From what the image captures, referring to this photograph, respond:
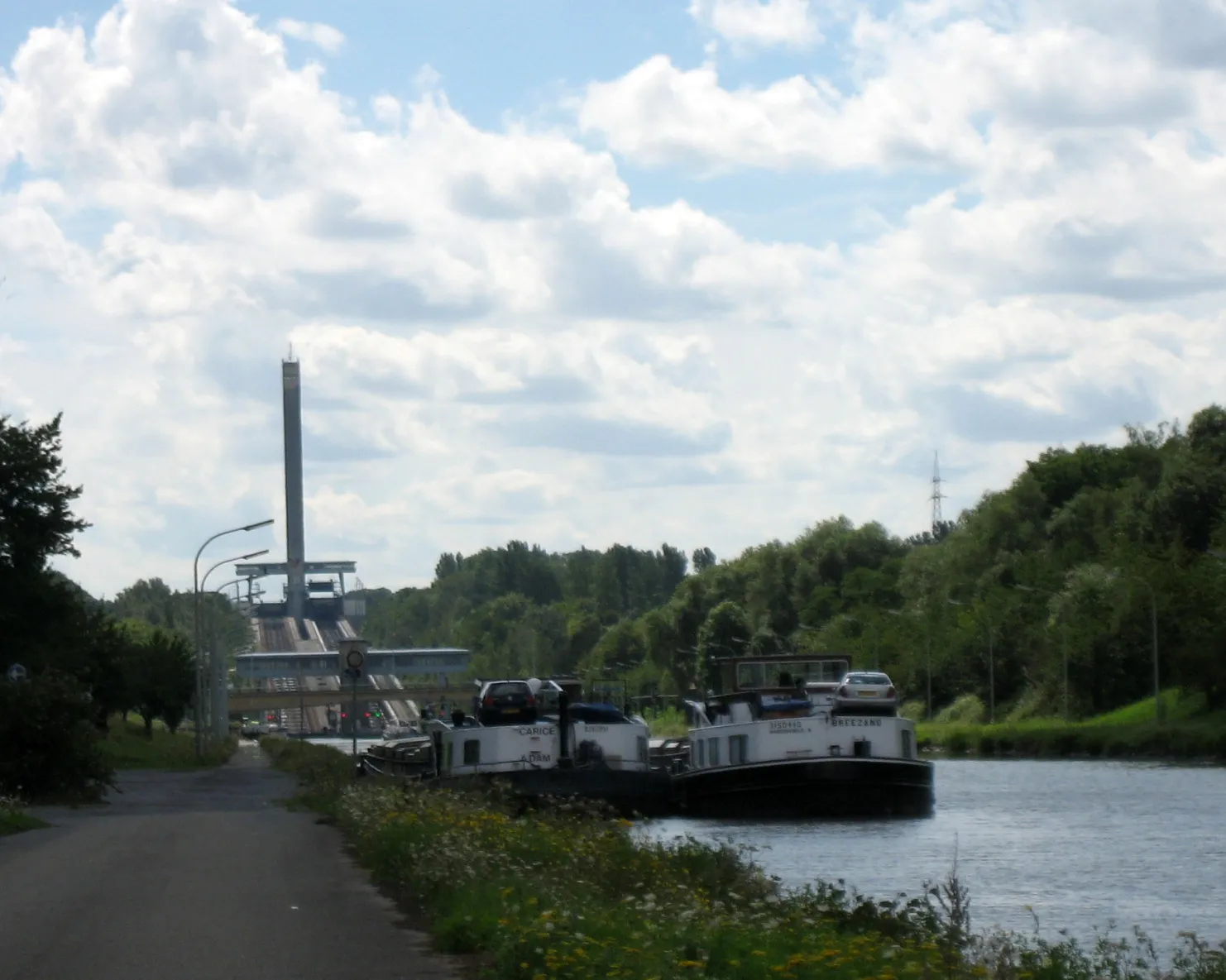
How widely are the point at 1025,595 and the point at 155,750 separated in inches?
2016

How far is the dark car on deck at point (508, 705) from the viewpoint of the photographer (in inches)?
1988

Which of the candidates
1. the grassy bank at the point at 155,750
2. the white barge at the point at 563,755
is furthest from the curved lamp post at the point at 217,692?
the white barge at the point at 563,755

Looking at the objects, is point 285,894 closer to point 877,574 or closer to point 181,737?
point 181,737

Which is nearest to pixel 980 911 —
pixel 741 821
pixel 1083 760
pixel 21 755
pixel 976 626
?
pixel 741 821

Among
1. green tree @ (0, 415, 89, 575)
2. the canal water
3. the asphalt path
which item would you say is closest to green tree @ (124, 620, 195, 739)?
green tree @ (0, 415, 89, 575)

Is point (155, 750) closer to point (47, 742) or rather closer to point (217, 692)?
point (217, 692)

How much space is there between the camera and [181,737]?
113 metres

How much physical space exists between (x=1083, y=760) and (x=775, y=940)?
64.7 meters

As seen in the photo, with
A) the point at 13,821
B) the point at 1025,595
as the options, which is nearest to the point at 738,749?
the point at 13,821

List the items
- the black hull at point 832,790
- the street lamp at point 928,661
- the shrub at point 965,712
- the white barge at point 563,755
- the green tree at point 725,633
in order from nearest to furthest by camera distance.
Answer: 1. the white barge at point 563,755
2. the black hull at point 832,790
3. the shrub at point 965,712
4. the street lamp at point 928,661
5. the green tree at point 725,633

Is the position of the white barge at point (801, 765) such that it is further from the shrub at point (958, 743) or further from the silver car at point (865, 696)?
the shrub at point (958, 743)

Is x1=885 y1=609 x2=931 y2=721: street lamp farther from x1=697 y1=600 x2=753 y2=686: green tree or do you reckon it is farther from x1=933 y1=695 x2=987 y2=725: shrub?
x1=697 y1=600 x2=753 y2=686: green tree

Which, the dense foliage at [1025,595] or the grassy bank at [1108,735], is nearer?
the grassy bank at [1108,735]

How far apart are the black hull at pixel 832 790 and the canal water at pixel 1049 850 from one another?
658 mm
